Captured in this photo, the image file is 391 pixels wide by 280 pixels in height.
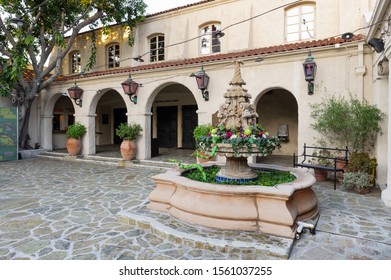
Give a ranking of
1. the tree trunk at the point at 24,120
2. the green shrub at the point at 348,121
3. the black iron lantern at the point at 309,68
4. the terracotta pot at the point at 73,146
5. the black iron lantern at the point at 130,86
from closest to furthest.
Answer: the green shrub at the point at 348,121
the black iron lantern at the point at 309,68
the black iron lantern at the point at 130,86
the terracotta pot at the point at 73,146
the tree trunk at the point at 24,120

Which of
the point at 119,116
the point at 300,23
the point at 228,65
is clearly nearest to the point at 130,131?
the point at 228,65

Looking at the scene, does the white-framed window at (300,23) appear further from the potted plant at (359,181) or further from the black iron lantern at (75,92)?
the black iron lantern at (75,92)

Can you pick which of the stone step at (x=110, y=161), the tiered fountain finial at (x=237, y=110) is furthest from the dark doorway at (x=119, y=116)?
the tiered fountain finial at (x=237, y=110)

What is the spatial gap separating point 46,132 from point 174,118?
282 inches

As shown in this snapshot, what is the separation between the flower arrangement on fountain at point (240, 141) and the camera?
15.2 ft

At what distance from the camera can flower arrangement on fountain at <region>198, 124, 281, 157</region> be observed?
4625 mm

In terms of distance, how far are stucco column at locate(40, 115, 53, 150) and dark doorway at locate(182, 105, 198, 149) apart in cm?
752

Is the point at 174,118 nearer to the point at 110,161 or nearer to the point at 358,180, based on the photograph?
Answer: the point at 110,161

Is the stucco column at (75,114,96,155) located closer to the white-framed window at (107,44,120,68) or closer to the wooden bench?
the white-framed window at (107,44,120,68)

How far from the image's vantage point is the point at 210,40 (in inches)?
469

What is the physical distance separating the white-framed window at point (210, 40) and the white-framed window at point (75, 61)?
8037mm

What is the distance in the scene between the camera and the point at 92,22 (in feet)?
41.8

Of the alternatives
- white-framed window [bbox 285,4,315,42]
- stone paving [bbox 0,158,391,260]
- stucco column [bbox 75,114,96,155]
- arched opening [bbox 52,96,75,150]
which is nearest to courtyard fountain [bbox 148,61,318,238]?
stone paving [bbox 0,158,391,260]
